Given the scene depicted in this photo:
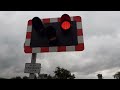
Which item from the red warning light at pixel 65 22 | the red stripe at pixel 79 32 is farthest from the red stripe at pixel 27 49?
the red stripe at pixel 79 32

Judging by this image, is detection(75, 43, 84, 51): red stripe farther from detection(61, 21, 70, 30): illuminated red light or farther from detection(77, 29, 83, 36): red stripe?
detection(61, 21, 70, 30): illuminated red light

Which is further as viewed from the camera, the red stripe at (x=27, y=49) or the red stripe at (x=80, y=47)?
the red stripe at (x=27, y=49)

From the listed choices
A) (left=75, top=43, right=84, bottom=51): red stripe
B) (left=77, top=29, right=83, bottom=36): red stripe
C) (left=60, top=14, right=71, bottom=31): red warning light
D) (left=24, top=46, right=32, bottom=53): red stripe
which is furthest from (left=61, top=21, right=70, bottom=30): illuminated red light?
(left=24, top=46, right=32, bottom=53): red stripe

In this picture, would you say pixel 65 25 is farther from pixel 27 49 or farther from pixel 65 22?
pixel 27 49

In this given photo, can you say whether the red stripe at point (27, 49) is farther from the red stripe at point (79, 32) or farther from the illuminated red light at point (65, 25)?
the red stripe at point (79, 32)

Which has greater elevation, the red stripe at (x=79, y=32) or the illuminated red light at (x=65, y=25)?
the illuminated red light at (x=65, y=25)

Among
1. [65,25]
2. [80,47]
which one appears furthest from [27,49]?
[80,47]

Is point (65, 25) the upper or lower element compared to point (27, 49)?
upper
